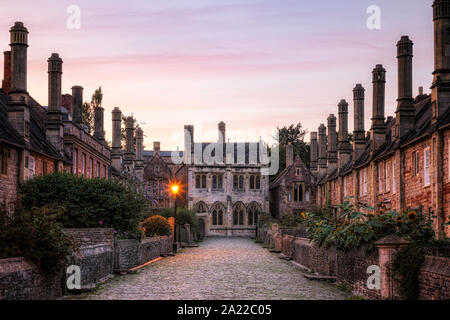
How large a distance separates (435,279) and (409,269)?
1.12 meters

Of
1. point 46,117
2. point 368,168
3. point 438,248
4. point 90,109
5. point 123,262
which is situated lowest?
point 123,262

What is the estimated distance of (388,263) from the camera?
12469 millimetres

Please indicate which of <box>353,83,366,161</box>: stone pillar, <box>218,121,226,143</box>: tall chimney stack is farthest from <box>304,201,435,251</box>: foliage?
<box>218,121,226,143</box>: tall chimney stack

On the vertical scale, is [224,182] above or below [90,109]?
below

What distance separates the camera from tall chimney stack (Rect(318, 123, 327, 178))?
195 ft

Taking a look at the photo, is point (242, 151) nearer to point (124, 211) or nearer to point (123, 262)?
point (124, 211)

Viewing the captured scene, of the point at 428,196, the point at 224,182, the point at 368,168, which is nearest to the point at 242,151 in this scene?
the point at 224,182

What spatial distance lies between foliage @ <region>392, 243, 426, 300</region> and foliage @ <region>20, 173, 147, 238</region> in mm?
15221

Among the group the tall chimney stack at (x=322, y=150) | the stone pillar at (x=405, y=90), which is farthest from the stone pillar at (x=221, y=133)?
the stone pillar at (x=405, y=90)

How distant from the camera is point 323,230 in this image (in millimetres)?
19094

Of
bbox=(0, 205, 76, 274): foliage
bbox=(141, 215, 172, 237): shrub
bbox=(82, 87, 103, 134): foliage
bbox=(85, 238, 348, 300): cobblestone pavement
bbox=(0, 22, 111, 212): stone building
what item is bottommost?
bbox=(85, 238, 348, 300): cobblestone pavement

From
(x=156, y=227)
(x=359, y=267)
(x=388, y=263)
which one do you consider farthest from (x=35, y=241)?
(x=156, y=227)

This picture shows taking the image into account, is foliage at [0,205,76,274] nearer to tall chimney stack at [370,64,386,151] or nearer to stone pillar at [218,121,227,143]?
tall chimney stack at [370,64,386,151]
